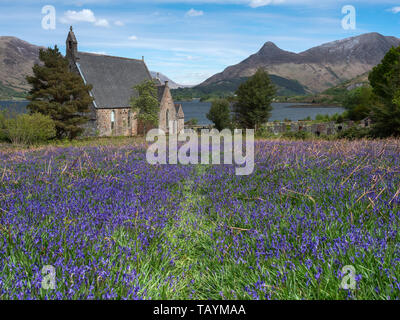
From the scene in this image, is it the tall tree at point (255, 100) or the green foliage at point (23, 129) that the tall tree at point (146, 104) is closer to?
the tall tree at point (255, 100)

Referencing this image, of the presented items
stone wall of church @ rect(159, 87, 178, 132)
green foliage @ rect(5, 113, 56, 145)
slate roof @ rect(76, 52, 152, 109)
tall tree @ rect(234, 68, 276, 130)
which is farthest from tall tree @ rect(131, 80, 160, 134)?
green foliage @ rect(5, 113, 56, 145)

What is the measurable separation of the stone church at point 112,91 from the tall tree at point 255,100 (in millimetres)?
11666

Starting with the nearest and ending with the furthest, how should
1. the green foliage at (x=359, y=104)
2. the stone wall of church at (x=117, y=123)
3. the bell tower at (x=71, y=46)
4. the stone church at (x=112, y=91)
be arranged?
the stone wall of church at (x=117, y=123), the stone church at (x=112, y=91), the bell tower at (x=71, y=46), the green foliage at (x=359, y=104)

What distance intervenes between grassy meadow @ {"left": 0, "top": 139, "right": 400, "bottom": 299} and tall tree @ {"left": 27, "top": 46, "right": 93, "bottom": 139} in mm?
21310

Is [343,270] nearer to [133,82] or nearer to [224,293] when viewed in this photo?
[224,293]

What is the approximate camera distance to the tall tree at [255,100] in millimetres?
42094

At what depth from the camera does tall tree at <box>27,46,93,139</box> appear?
23.9 metres

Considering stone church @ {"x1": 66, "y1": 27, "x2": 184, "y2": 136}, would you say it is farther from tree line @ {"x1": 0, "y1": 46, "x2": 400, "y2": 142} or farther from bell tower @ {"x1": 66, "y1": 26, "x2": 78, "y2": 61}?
tree line @ {"x1": 0, "y1": 46, "x2": 400, "y2": 142}

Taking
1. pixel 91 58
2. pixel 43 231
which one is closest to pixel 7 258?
pixel 43 231

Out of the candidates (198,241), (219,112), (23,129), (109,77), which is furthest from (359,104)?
(198,241)

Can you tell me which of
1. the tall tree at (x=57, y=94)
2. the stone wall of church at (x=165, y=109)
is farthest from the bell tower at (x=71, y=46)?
the stone wall of church at (x=165, y=109)

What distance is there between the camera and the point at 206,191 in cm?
491
